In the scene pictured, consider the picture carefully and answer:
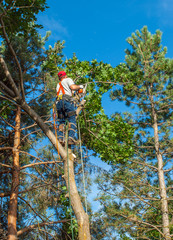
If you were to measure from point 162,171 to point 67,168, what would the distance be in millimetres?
8654

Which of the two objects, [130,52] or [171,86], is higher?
[130,52]

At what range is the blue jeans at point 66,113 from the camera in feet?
15.8

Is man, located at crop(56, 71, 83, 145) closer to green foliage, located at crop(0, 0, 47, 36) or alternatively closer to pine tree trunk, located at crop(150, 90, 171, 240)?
green foliage, located at crop(0, 0, 47, 36)

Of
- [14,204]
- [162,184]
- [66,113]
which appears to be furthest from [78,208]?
[162,184]

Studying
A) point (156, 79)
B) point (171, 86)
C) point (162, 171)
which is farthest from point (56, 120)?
point (171, 86)

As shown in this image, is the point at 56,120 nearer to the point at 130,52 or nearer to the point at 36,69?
the point at 36,69

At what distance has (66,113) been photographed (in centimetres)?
502

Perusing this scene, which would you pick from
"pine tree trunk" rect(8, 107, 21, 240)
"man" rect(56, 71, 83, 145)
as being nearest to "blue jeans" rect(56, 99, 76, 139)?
"man" rect(56, 71, 83, 145)

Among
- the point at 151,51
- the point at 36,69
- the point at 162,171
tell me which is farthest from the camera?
the point at 151,51

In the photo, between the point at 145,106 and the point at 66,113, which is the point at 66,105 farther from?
the point at 145,106

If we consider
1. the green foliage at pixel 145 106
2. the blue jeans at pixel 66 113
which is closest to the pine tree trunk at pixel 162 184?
the green foliage at pixel 145 106

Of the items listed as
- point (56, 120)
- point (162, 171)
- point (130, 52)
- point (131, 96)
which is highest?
point (130, 52)

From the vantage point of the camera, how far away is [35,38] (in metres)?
10.7

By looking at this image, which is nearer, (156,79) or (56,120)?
(56,120)
